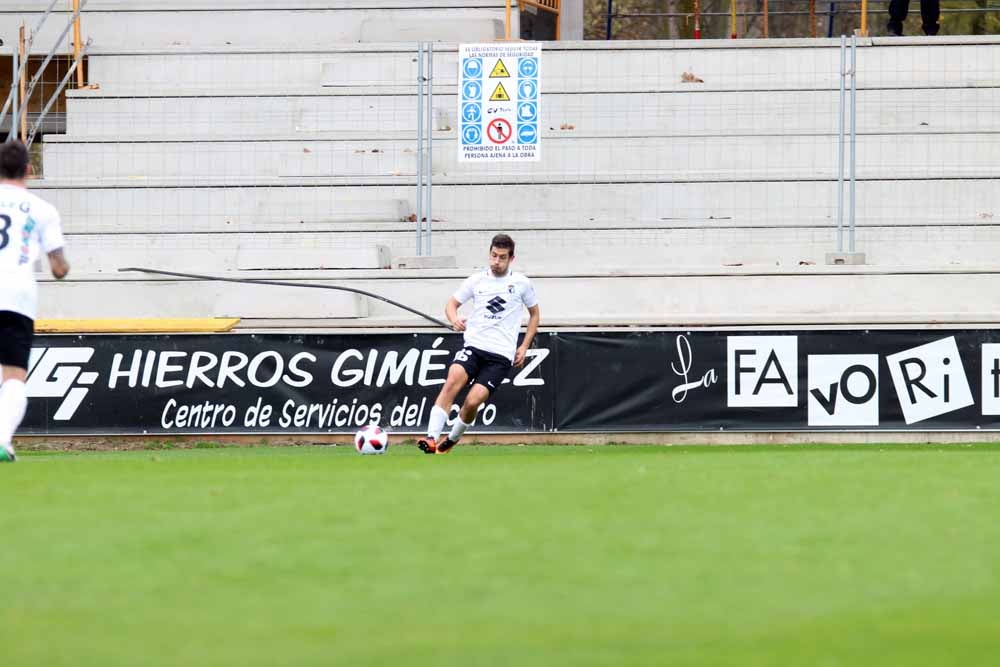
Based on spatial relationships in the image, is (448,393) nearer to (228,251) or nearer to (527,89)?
(527,89)

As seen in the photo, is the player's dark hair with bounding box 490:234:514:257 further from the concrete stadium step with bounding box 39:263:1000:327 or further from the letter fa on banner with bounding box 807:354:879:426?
the letter fa on banner with bounding box 807:354:879:426

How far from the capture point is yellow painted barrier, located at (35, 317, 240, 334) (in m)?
17.0

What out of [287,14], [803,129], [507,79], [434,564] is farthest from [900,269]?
[434,564]

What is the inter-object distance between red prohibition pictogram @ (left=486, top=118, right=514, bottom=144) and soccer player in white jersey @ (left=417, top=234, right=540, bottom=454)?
4.77 m

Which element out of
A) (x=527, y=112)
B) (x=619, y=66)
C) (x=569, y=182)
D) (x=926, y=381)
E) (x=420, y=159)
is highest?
(x=619, y=66)

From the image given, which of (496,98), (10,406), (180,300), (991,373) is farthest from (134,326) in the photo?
(991,373)

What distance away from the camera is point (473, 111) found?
18.4 meters

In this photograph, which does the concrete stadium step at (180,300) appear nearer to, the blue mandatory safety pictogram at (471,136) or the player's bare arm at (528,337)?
the blue mandatory safety pictogram at (471,136)

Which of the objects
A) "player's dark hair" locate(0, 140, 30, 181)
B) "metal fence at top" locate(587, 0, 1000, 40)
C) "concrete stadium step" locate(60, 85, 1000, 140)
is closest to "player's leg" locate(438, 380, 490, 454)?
"player's dark hair" locate(0, 140, 30, 181)

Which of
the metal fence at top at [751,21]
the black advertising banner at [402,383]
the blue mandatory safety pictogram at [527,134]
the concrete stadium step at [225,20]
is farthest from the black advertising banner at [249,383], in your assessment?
the metal fence at top at [751,21]

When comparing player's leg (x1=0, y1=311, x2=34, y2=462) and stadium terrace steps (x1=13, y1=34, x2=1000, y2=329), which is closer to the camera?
player's leg (x1=0, y1=311, x2=34, y2=462)

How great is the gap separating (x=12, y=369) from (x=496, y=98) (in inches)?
371

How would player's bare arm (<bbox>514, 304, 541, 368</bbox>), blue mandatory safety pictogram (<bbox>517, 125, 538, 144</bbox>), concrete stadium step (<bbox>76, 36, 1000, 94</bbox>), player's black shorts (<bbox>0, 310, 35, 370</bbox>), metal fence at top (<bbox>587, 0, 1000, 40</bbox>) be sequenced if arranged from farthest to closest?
metal fence at top (<bbox>587, 0, 1000, 40</bbox>) → concrete stadium step (<bbox>76, 36, 1000, 94</bbox>) → blue mandatory safety pictogram (<bbox>517, 125, 538, 144</bbox>) → player's bare arm (<bbox>514, 304, 541, 368</bbox>) → player's black shorts (<bbox>0, 310, 35, 370</bbox>)

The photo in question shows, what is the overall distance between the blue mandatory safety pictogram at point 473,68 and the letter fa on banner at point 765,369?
4.18 m
